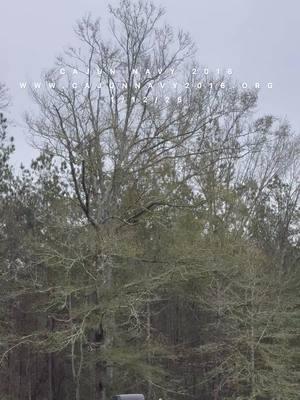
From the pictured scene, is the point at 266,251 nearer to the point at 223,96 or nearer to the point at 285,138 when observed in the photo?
the point at 285,138

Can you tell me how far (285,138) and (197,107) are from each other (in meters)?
11.1

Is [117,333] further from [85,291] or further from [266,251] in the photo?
[266,251]

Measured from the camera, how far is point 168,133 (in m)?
28.7

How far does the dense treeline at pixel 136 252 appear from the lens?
2523 centimetres

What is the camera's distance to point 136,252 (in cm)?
2580

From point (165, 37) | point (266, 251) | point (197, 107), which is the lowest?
point (266, 251)

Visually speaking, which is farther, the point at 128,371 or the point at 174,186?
the point at 174,186

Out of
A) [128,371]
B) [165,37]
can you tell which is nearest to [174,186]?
[165,37]

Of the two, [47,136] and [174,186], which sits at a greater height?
[47,136]

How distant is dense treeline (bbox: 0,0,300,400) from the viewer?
25.2 m

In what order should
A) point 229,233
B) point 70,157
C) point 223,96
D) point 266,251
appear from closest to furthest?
1. point 70,157
2. point 223,96
3. point 229,233
4. point 266,251

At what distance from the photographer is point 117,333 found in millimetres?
25031

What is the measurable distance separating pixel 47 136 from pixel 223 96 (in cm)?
808

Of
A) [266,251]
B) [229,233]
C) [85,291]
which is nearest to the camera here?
[85,291]
